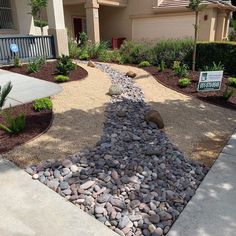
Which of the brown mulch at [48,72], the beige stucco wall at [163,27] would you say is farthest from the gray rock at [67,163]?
the beige stucco wall at [163,27]

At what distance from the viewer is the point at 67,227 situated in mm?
2840

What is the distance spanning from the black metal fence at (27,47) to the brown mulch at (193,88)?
417 cm

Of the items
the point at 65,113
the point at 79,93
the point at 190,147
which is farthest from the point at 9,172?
the point at 79,93

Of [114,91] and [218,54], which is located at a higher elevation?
[218,54]

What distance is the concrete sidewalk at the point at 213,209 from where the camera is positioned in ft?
9.59

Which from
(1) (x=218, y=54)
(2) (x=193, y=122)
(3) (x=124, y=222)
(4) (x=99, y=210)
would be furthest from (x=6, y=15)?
(3) (x=124, y=222)

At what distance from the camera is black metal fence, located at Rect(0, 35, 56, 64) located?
10.3 m

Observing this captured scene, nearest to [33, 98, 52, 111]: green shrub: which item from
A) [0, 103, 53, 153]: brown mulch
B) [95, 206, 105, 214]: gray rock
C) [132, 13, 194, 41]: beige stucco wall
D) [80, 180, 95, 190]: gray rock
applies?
[0, 103, 53, 153]: brown mulch

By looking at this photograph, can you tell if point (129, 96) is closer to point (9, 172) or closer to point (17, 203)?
point (9, 172)

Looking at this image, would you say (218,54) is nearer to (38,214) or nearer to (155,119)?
(155,119)

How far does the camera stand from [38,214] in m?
2.98

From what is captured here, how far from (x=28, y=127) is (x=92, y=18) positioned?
12808mm

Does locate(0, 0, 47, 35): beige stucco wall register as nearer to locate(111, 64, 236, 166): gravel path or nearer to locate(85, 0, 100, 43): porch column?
locate(85, 0, 100, 43): porch column

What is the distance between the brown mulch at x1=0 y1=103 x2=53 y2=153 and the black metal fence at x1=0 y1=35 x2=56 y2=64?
5.21 metres
